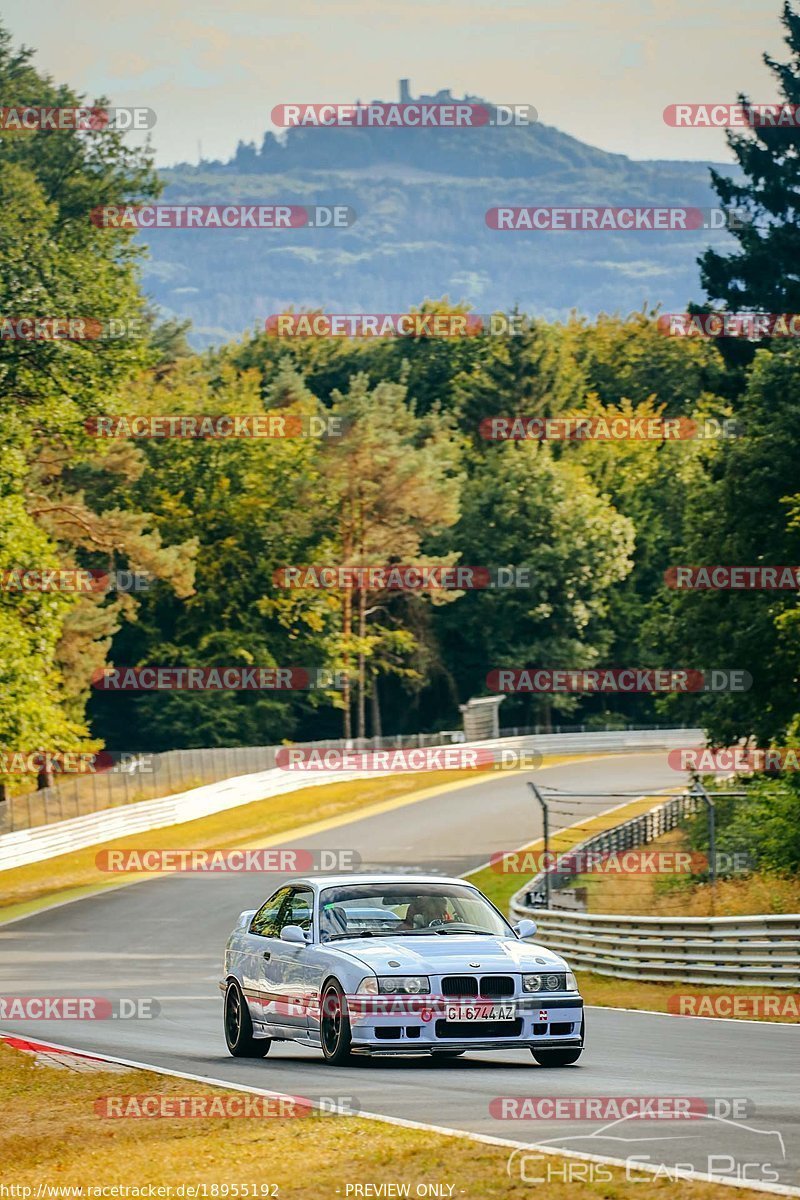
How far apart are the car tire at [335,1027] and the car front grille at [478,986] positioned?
0.76 m

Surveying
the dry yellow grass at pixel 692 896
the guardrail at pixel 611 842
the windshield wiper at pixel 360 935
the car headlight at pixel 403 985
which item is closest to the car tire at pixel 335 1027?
the car headlight at pixel 403 985

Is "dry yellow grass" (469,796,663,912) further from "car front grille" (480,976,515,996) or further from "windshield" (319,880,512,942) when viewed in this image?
"car front grille" (480,976,515,996)

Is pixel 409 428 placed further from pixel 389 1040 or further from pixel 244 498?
pixel 389 1040

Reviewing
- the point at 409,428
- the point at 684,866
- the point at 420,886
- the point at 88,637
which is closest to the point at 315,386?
the point at 409,428

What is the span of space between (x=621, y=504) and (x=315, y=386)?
20.4 metres

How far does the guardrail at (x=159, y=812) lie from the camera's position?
47.7m

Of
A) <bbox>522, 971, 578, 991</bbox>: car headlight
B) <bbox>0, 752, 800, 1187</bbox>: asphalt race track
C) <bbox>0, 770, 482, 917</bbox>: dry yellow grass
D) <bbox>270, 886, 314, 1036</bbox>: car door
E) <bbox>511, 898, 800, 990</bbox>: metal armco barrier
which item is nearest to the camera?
<bbox>0, 752, 800, 1187</bbox>: asphalt race track

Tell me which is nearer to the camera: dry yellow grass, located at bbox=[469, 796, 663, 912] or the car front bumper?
the car front bumper

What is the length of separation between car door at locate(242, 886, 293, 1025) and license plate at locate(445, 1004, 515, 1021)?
6.33 ft

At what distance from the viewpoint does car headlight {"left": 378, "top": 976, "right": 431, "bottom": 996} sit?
41.2 feet

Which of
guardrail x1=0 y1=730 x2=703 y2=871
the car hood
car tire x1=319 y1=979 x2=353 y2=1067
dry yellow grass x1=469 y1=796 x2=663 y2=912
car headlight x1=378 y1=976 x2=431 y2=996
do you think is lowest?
dry yellow grass x1=469 y1=796 x2=663 y2=912

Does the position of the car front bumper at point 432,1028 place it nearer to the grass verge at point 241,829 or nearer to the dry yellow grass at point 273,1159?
the dry yellow grass at point 273,1159

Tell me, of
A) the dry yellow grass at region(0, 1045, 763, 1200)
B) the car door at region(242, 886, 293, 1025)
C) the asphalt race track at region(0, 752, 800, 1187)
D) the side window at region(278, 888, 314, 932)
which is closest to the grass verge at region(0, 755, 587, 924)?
the asphalt race track at region(0, 752, 800, 1187)

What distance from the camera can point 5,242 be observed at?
2013 inches
